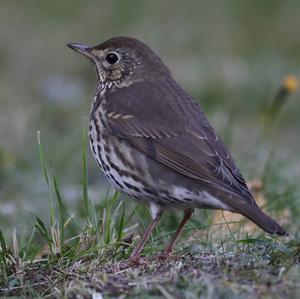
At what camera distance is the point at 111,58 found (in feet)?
20.2

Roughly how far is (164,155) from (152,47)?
6206 mm

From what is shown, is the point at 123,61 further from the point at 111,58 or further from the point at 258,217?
the point at 258,217

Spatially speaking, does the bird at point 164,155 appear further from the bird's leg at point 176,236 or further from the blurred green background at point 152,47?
the blurred green background at point 152,47

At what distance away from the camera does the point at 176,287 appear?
4395mm

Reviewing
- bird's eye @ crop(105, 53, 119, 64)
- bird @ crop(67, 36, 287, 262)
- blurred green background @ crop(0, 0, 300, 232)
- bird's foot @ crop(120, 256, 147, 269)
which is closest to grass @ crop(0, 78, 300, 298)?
bird's foot @ crop(120, 256, 147, 269)

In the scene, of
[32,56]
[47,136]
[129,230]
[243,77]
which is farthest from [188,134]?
[32,56]

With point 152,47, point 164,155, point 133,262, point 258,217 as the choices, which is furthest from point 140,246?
point 152,47

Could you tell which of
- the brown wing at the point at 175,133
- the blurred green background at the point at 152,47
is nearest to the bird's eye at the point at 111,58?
the brown wing at the point at 175,133

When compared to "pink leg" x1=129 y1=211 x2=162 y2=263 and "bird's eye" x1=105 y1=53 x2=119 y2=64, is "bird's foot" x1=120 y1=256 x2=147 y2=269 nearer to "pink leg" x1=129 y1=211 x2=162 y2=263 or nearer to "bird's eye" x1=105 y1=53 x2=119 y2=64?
"pink leg" x1=129 y1=211 x2=162 y2=263

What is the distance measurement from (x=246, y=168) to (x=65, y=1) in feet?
19.0

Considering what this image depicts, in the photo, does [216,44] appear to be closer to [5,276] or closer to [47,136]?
[47,136]

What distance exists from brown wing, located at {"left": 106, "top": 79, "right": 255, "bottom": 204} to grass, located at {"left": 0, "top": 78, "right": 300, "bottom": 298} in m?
0.38

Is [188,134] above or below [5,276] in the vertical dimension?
above

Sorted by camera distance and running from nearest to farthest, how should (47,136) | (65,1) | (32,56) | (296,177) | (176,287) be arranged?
(176,287)
(296,177)
(47,136)
(32,56)
(65,1)
